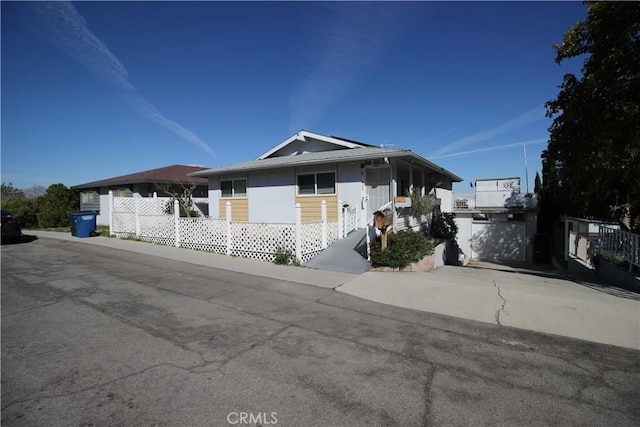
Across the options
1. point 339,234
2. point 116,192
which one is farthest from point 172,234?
point 116,192

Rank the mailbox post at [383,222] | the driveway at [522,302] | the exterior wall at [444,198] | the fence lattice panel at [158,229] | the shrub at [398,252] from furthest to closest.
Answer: the exterior wall at [444,198], the fence lattice panel at [158,229], the mailbox post at [383,222], the shrub at [398,252], the driveway at [522,302]

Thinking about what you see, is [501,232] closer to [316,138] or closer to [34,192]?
[316,138]

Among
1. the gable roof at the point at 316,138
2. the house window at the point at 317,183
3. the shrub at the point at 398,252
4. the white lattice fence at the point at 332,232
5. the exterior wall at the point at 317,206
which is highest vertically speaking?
the gable roof at the point at 316,138

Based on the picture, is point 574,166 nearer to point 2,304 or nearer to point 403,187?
point 403,187

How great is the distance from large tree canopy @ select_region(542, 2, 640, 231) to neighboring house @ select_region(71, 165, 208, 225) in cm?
1742

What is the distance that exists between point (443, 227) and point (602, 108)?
990cm

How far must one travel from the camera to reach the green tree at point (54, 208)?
73.3 ft

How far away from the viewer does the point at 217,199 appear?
16.5m

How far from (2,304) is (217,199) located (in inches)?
444

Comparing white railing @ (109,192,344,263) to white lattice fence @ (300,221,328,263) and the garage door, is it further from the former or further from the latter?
the garage door

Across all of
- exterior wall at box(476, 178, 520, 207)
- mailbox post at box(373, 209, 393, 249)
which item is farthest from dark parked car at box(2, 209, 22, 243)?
exterior wall at box(476, 178, 520, 207)

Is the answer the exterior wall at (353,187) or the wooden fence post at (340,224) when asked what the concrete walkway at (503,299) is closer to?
the wooden fence post at (340,224)

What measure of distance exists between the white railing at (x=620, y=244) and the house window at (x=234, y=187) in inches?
547

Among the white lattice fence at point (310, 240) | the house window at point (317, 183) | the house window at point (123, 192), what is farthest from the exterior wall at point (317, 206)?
the house window at point (123, 192)
